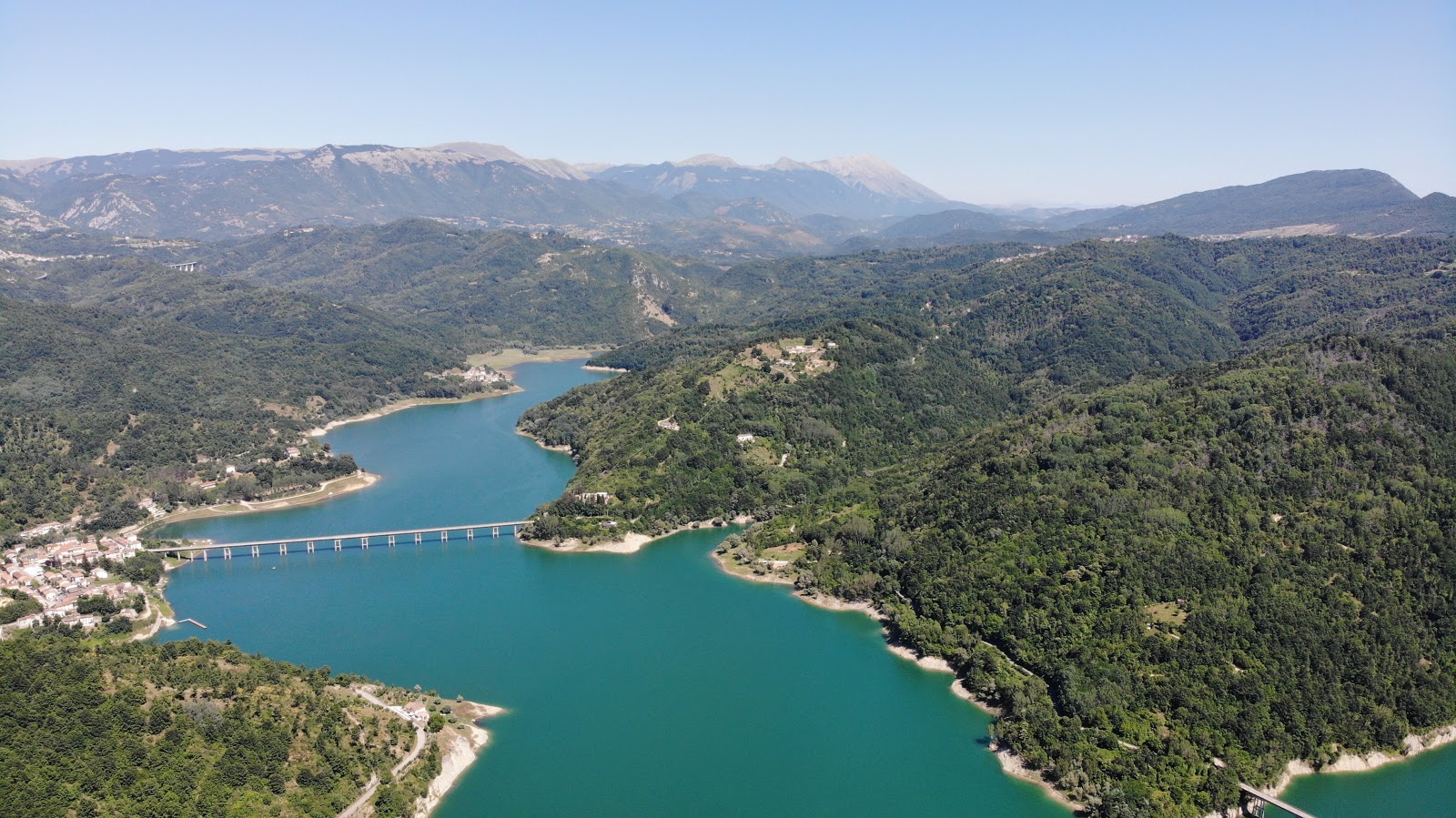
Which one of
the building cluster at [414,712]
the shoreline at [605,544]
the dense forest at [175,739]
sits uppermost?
the dense forest at [175,739]

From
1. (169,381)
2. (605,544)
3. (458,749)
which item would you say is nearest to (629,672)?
(458,749)

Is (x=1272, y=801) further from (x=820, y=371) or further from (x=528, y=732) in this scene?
(x=820, y=371)

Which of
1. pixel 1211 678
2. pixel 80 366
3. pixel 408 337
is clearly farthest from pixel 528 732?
pixel 408 337

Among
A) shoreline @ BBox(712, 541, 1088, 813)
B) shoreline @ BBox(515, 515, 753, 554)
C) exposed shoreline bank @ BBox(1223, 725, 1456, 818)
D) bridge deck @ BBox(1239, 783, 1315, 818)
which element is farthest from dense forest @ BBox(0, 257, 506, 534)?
exposed shoreline bank @ BBox(1223, 725, 1456, 818)

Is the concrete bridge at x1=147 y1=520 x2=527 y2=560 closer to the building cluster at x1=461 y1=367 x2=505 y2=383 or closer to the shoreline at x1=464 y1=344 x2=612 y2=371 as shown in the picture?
the building cluster at x1=461 y1=367 x2=505 y2=383

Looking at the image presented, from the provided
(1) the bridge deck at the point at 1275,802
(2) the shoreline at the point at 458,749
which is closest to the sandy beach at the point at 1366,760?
(1) the bridge deck at the point at 1275,802

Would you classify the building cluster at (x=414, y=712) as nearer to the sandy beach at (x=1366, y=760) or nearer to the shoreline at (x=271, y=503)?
the sandy beach at (x=1366, y=760)
